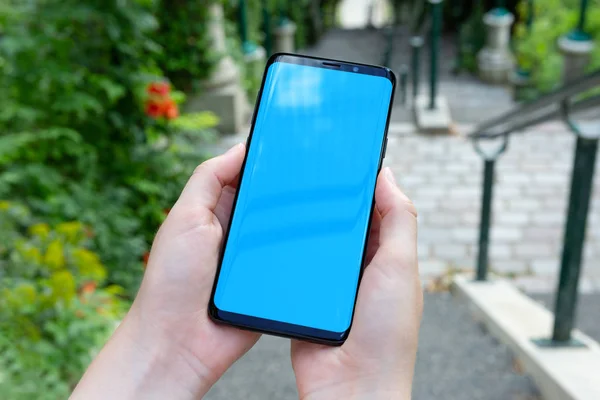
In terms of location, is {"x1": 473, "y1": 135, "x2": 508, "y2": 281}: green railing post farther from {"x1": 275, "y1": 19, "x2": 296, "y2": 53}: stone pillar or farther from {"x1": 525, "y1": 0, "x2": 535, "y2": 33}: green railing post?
{"x1": 525, "y1": 0, "x2": 535, "y2": 33}: green railing post

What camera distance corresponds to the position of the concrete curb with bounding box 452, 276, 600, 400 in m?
2.30

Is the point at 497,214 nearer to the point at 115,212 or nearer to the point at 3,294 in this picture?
the point at 115,212

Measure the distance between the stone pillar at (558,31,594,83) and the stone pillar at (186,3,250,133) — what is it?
5058mm

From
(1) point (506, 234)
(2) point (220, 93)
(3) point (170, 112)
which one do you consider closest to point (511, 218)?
(1) point (506, 234)

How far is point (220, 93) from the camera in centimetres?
789

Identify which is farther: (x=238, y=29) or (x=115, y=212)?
(x=238, y=29)

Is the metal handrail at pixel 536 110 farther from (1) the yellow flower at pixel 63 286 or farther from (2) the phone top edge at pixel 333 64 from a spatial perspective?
(1) the yellow flower at pixel 63 286

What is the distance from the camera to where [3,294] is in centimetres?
248

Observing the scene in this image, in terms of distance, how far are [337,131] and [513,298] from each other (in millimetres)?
2446

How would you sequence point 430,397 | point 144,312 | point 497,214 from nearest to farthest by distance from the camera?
point 144,312, point 430,397, point 497,214

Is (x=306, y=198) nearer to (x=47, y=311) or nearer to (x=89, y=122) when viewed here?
(x=47, y=311)

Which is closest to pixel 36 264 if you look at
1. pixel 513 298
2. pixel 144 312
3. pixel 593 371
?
pixel 144 312

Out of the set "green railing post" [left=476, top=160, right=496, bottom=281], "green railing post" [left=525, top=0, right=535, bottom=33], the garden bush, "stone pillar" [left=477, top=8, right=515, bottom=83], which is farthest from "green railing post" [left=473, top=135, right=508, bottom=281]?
"green railing post" [left=525, top=0, right=535, bottom=33]

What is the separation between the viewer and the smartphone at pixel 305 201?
143cm
